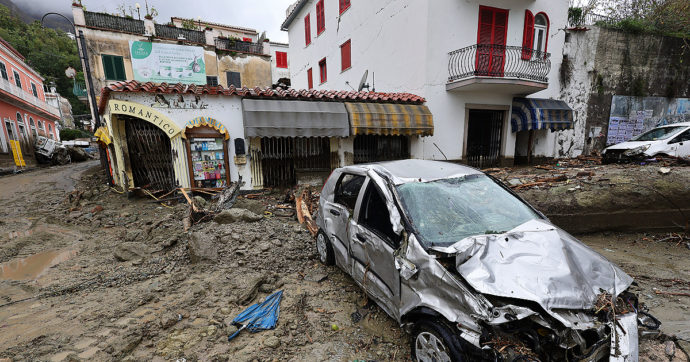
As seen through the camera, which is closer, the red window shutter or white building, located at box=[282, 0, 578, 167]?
white building, located at box=[282, 0, 578, 167]

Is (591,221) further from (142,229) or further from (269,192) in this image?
(142,229)

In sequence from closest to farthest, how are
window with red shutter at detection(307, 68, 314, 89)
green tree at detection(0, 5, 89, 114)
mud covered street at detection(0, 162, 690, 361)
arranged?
mud covered street at detection(0, 162, 690, 361) < window with red shutter at detection(307, 68, 314, 89) < green tree at detection(0, 5, 89, 114)

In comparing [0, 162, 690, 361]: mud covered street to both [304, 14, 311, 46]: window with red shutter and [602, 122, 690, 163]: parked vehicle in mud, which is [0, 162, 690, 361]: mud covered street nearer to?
[602, 122, 690, 163]: parked vehicle in mud

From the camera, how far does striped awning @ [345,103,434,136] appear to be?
30.4ft

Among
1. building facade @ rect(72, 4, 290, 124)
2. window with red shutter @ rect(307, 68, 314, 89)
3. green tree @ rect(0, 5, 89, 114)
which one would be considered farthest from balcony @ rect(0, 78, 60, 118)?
green tree @ rect(0, 5, 89, 114)

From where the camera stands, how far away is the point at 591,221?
5336mm

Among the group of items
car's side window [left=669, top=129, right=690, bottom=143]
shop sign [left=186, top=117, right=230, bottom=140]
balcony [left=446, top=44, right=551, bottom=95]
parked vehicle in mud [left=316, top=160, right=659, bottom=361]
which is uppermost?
balcony [left=446, top=44, right=551, bottom=95]

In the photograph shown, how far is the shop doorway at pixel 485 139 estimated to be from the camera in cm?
1168

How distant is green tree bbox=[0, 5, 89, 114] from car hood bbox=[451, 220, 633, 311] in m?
55.3

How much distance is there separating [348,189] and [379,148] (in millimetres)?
7112

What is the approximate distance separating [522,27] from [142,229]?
14.7m

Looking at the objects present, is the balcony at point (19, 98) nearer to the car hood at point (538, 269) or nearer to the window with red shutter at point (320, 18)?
the window with red shutter at point (320, 18)

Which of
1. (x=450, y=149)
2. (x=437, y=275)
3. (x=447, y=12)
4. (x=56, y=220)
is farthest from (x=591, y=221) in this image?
(x=56, y=220)

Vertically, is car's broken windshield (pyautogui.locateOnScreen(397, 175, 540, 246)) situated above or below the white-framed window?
below
